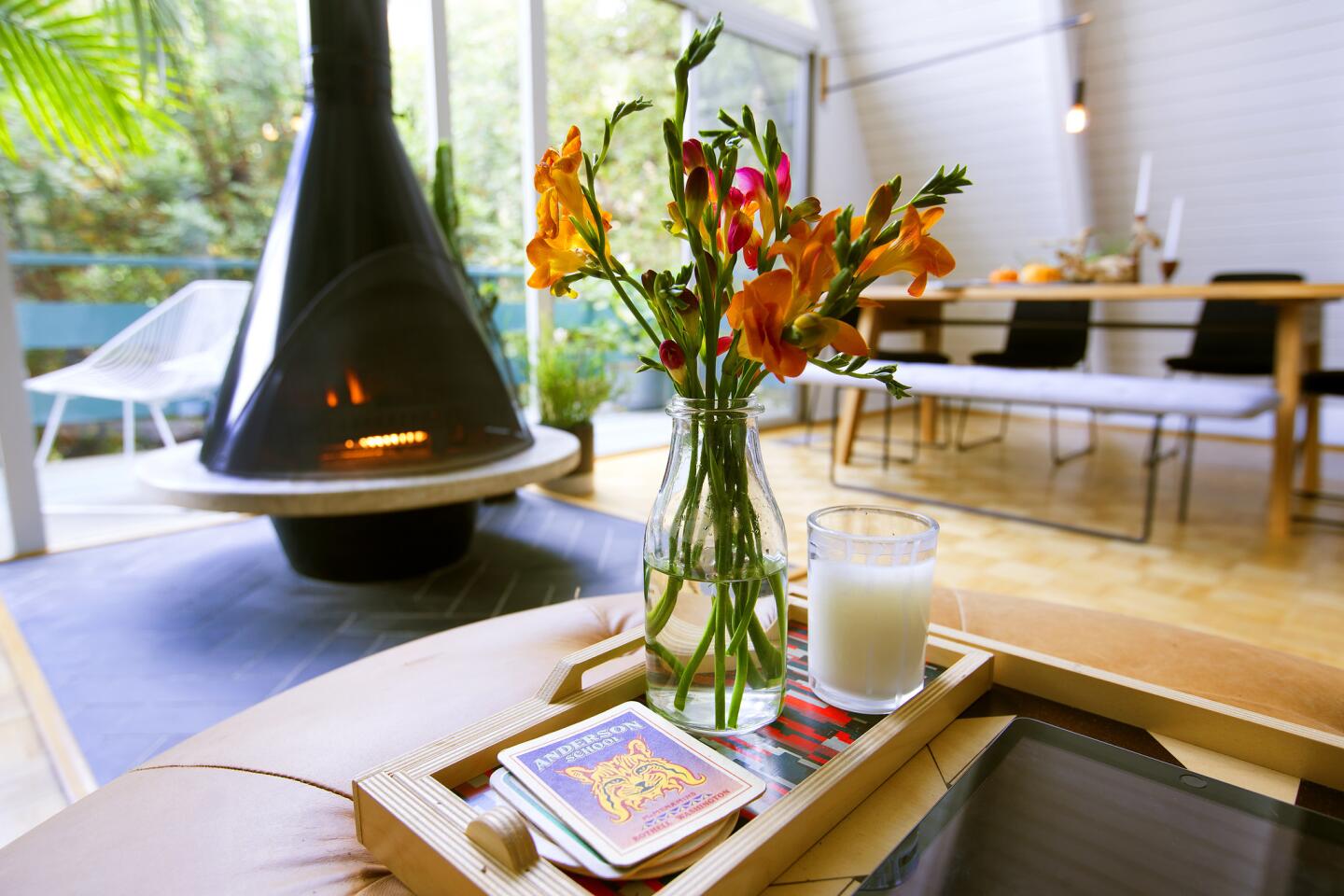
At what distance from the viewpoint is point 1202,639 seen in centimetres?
116

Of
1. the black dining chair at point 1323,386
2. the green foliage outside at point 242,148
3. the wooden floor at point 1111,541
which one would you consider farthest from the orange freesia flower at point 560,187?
the black dining chair at point 1323,386

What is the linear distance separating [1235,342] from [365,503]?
4.38 m

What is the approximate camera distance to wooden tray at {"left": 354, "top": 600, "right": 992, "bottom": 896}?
518 mm

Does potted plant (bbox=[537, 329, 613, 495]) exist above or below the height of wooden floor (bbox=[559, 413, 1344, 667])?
above

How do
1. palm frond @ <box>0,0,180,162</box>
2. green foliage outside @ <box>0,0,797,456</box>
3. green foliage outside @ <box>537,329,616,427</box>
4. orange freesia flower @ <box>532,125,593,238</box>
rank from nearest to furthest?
orange freesia flower @ <box>532,125,593,238</box> < palm frond @ <box>0,0,180,162</box> < green foliage outside @ <box>0,0,797,456</box> < green foliage outside @ <box>537,329,616,427</box>

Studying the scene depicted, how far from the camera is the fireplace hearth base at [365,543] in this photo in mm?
2344

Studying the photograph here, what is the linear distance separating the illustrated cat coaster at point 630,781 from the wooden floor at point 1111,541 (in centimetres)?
181

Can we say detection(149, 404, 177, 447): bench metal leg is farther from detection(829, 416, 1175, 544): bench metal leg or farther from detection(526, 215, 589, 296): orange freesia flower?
detection(526, 215, 589, 296): orange freesia flower

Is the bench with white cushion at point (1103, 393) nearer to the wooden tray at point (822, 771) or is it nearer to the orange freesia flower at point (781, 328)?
the wooden tray at point (822, 771)

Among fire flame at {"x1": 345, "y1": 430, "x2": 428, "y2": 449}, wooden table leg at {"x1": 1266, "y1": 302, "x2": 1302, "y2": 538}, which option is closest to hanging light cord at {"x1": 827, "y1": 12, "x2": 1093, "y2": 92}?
wooden table leg at {"x1": 1266, "y1": 302, "x2": 1302, "y2": 538}

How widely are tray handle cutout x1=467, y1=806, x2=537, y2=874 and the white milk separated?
1.19 feet

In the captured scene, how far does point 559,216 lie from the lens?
652mm

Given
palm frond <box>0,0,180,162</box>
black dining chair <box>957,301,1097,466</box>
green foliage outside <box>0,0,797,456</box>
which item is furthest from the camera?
black dining chair <box>957,301,1097,466</box>

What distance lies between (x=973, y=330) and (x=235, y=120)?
476 centimetres
